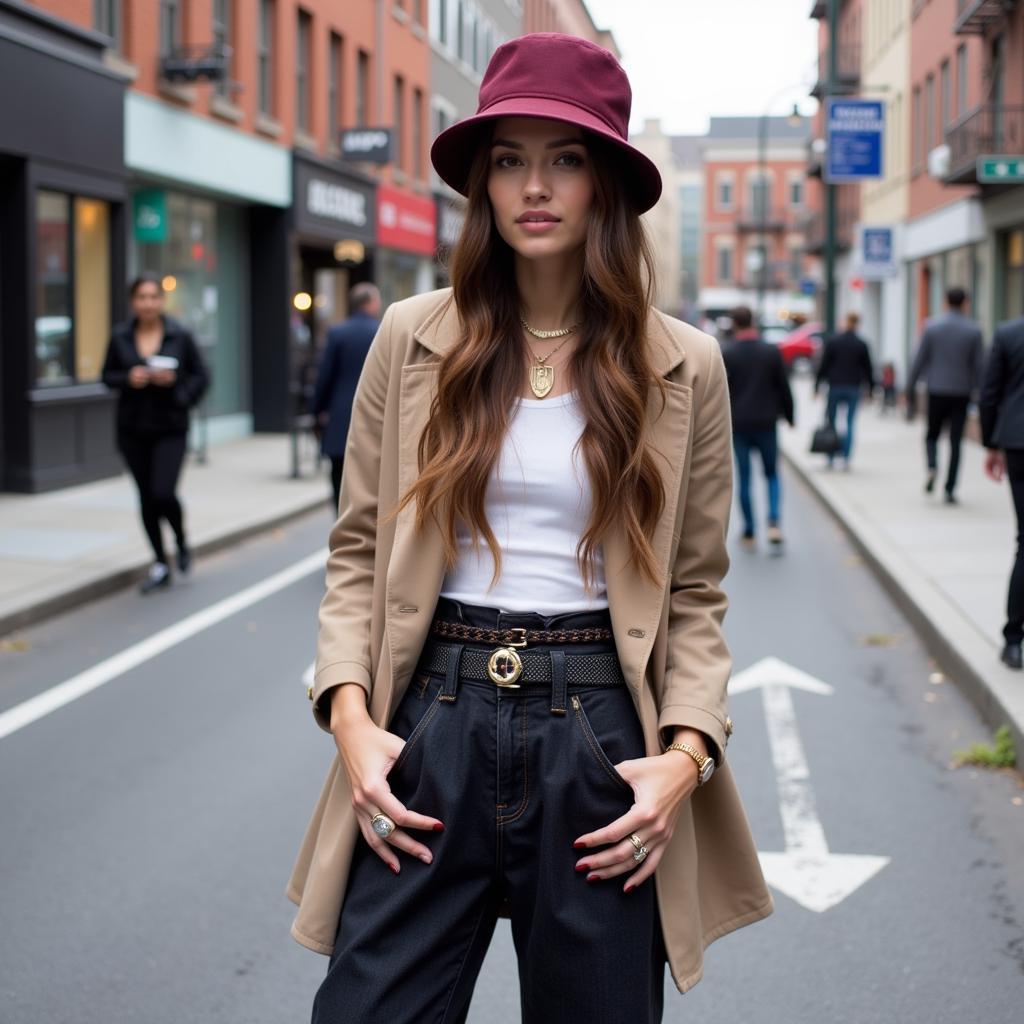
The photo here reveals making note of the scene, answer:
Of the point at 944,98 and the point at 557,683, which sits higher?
the point at 944,98

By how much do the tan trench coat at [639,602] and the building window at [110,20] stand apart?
16.6 m

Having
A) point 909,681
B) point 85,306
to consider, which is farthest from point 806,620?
point 85,306

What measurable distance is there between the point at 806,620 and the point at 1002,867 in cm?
480

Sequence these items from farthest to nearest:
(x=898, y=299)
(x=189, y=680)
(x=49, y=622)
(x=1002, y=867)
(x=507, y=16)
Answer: (x=507, y=16)
(x=898, y=299)
(x=49, y=622)
(x=189, y=680)
(x=1002, y=867)

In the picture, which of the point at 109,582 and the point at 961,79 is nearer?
the point at 109,582

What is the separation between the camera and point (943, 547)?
12148 mm

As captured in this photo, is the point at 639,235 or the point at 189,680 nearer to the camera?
the point at 639,235

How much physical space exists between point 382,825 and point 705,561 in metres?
0.59

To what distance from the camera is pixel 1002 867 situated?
16.4 feet

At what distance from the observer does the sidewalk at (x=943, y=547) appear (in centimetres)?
754

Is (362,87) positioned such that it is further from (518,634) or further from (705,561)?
(518,634)

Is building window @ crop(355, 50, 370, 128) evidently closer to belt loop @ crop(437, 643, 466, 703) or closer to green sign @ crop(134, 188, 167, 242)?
green sign @ crop(134, 188, 167, 242)

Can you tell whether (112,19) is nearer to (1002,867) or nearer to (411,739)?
(1002,867)

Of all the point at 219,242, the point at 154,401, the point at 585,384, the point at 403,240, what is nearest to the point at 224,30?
the point at 219,242
